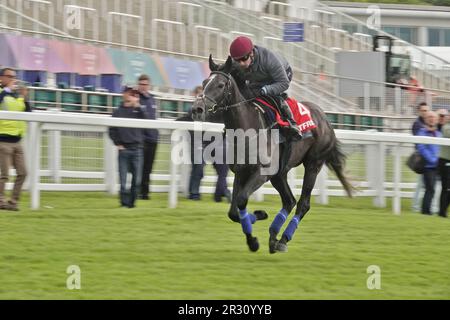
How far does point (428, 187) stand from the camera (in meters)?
13.6

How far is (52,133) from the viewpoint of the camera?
12.0m

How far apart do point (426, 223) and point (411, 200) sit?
120 inches

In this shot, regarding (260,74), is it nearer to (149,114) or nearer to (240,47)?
(240,47)

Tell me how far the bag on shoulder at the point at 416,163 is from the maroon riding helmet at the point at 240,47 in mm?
5087

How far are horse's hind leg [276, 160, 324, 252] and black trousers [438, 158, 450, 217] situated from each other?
3.57 meters

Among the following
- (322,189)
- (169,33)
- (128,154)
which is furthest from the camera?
(169,33)

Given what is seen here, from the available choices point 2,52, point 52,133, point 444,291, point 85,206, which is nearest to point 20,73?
point 2,52

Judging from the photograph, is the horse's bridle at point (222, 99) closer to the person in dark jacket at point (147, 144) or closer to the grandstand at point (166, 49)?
the person in dark jacket at point (147, 144)

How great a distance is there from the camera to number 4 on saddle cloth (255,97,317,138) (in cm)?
937

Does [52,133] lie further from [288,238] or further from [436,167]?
[436,167]

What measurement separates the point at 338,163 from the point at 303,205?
1097mm

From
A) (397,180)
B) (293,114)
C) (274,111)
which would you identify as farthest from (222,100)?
(397,180)

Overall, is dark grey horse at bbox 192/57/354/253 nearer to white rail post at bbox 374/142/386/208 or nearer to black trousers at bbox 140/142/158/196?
black trousers at bbox 140/142/158/196

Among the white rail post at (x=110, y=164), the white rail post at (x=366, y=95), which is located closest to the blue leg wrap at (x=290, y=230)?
the white rail post at (x=110, y=164)
